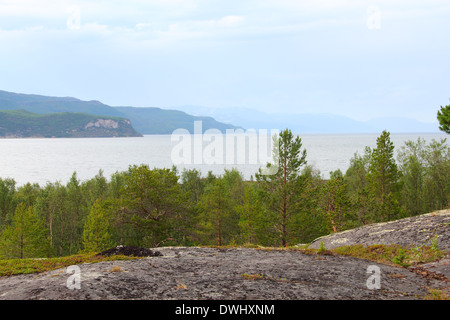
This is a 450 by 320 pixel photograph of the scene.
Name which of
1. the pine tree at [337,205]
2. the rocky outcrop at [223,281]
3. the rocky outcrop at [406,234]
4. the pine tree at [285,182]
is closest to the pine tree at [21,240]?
the pine tree at [285,182]

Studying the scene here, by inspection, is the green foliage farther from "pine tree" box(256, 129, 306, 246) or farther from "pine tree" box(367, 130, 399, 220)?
"pine tree" box(367, 130, 399, 220)

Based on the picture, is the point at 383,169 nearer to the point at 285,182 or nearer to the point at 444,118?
the point at 285,182

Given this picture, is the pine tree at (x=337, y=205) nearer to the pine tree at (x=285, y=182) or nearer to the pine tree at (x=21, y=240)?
the pine tree at (x=285, y=182)

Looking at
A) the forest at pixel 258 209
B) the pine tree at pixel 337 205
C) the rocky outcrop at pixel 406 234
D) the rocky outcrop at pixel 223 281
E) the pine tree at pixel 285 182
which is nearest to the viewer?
the rocky outcrop at pixel 223 281

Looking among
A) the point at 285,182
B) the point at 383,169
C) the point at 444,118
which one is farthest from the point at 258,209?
the point at 444,118

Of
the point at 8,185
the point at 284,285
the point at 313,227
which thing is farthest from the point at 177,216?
the point at 8,185

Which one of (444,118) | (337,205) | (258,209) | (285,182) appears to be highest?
(444,118)

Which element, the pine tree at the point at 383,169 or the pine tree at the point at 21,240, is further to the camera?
the pine tree at the point at 383,169

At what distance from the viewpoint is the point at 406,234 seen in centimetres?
1720

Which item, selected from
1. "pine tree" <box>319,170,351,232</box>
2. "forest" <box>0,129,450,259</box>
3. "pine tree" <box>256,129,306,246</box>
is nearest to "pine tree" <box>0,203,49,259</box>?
"forest" <box>0,129,450,259</box>

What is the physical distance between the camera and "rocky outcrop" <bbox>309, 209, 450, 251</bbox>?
15.8 metres

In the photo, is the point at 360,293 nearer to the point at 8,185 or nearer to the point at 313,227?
the point at 313,227

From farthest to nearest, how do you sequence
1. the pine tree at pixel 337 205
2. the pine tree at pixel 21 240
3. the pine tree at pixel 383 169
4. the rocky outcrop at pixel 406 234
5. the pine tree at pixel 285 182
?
1. the pine tree at pixel 383 169
2. the pine tree at pixel 21 240
3. the pine tree at pixel 285 182
4. the pine tree at pixel 337 205
5. the rocky outcrop at pixel 406 234

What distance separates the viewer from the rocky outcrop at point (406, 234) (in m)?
15.8
